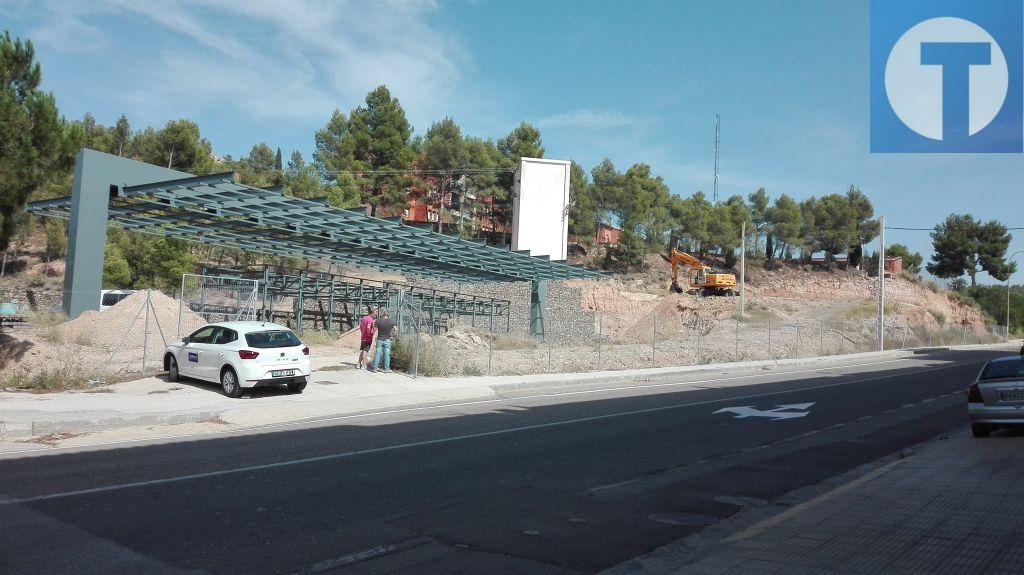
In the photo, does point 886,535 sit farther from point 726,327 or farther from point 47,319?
point 726,327

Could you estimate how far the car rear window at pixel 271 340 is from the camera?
619 inches

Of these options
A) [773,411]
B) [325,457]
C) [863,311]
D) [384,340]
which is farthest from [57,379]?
[863,311]

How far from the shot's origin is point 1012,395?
37.6 ft

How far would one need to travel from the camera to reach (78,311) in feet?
70.7

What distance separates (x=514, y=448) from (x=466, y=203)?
2161 inches

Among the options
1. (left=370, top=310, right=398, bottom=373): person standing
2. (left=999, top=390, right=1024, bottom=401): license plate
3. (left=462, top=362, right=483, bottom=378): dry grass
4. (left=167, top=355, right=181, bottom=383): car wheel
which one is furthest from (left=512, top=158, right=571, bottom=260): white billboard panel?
(left=999, top=390, right=1024, bottom=401): license plate

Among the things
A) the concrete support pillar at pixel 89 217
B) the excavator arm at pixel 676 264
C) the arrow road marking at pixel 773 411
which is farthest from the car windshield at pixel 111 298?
the excavator arm at pixel 676 264

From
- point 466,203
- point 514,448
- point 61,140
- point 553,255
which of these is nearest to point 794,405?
point 514,448

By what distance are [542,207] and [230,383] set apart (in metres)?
41.3

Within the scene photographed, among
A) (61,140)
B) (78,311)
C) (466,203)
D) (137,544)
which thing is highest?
(466,203)

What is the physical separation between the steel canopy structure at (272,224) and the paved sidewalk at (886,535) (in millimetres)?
17330

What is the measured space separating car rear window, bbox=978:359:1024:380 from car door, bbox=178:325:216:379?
15.0m

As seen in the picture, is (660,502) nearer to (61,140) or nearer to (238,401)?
(238,401)

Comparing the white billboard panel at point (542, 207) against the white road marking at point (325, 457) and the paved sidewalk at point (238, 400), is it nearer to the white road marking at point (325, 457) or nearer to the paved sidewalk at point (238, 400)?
the paved sidewalk at point (238, 400)
